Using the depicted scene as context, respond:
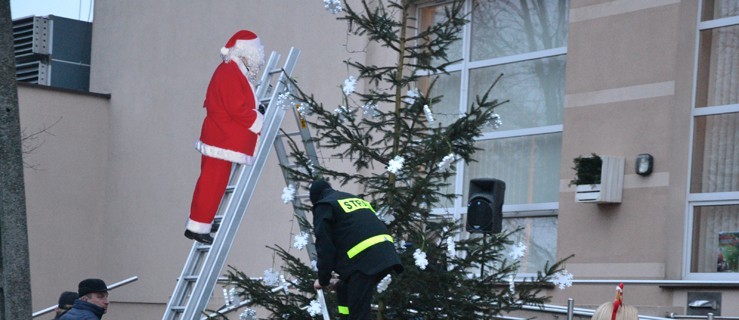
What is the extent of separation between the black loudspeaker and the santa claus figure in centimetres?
425

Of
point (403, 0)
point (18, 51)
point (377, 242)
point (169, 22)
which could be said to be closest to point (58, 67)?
point (18, 51)

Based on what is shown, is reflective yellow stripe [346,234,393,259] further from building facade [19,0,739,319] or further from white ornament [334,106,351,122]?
building facade [19,0,739,319]

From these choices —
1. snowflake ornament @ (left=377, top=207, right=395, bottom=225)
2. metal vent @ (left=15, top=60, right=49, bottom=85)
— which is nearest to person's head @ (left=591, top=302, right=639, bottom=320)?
snowflake ornament @ (left=377, top=207, right=395, bottom=225)

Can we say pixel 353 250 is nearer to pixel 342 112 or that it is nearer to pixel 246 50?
pixel 342 112

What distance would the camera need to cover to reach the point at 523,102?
13.6 meters

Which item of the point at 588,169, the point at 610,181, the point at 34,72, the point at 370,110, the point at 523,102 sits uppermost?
the point at 34,72

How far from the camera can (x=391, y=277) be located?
372 inches

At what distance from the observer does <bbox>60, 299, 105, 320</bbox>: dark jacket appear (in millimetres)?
9547

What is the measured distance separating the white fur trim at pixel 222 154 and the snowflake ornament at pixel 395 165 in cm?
557

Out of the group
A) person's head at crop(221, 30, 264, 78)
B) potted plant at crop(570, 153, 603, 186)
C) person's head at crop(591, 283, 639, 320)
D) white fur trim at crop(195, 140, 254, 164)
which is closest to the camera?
person's head at crop(591, 283, 639, 320)

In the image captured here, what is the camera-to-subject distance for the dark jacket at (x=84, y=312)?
9547 mm

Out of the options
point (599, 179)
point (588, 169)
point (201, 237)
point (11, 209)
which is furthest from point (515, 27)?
point (11, 209)

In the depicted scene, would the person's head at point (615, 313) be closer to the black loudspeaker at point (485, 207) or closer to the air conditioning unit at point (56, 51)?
the black loudspeaker at point (485, 207)

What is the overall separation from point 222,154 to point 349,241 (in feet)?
24.4
